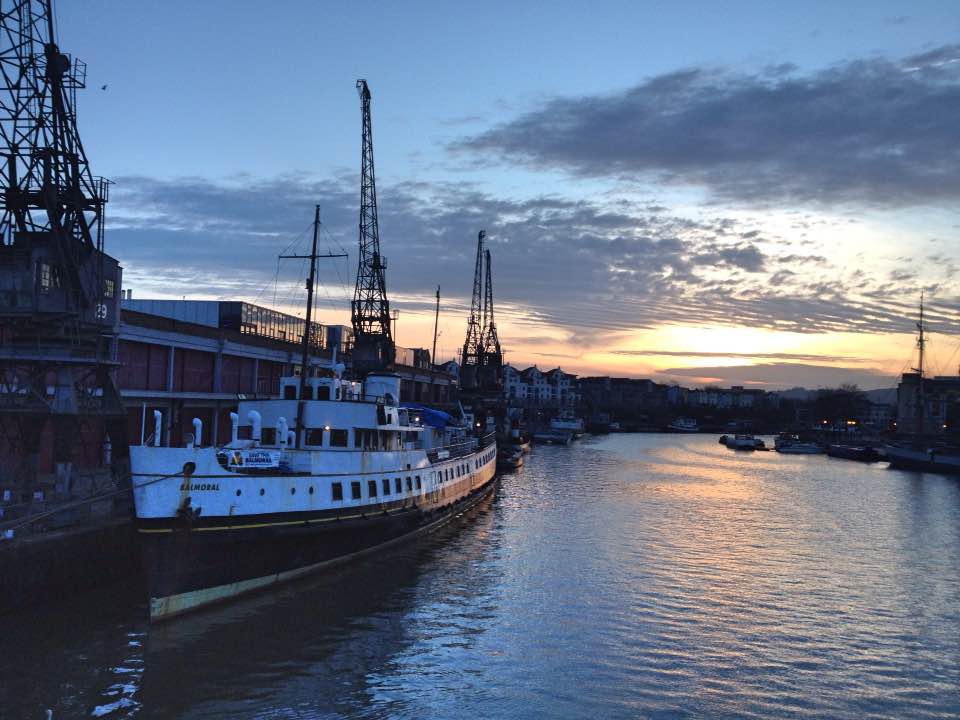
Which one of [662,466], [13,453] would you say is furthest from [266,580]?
[662,466]

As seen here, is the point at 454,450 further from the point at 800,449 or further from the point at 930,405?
the point at 930,405

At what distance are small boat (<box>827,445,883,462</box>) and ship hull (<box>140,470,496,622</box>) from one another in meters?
117

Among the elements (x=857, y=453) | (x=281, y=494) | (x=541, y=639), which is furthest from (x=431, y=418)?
(x=857, y=453)

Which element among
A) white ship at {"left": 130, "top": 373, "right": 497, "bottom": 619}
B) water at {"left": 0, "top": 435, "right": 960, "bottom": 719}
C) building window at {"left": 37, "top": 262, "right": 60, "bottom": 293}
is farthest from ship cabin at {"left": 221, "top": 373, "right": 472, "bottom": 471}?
building window at {"left": 37, "top": 262, "right": 60, "bottom": 293}

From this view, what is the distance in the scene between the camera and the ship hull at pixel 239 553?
24672 mm

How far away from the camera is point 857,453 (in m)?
132

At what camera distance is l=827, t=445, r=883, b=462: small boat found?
129 metres

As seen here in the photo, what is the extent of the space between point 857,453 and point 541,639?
12256 centimetres

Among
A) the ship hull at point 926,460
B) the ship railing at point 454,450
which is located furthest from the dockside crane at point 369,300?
the ship hull at point 926,460

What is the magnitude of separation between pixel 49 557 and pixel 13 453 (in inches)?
450

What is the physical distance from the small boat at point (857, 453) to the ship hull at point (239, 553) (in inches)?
4598

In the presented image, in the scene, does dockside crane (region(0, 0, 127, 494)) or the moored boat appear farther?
the moored boat

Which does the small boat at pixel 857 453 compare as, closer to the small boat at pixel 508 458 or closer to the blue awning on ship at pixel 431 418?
the small boat at pixel 508 458

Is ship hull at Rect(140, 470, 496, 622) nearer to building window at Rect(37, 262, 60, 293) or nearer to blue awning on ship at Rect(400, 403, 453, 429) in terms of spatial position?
building window at Rect(37, 262, 60, 293)
